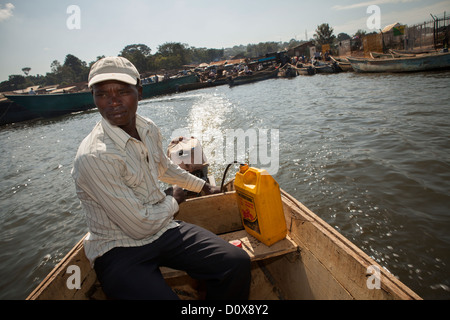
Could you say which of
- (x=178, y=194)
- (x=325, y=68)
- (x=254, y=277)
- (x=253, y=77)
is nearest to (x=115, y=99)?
(x=178, y=194)

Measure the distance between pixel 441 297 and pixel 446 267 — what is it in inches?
17.9

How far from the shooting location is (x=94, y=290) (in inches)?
79.0

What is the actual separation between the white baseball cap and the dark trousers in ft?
3.74

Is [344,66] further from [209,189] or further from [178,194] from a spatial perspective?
[178,194]

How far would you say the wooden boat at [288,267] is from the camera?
1.58 meters

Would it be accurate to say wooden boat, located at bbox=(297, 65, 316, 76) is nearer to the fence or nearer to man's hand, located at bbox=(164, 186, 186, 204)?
the fence

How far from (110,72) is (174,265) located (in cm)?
146

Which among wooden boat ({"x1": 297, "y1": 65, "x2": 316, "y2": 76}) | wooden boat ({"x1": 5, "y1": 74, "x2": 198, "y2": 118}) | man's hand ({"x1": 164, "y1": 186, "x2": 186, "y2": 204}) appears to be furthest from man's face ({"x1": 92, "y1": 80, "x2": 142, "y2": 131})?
wooden boat ({"x1": 5, "y1": 74, "x2": 198, "y2": 118})

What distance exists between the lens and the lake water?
3.33 meters

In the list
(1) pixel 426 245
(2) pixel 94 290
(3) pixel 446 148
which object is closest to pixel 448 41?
(3) pixel 446 148

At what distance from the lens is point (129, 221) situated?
158cm
